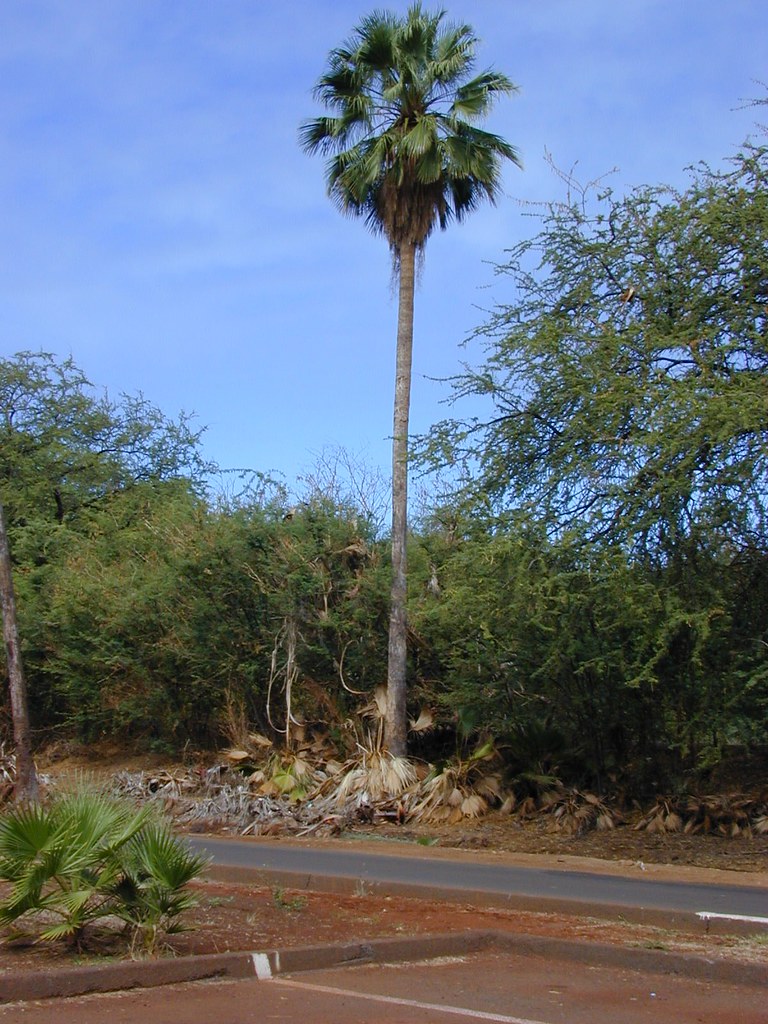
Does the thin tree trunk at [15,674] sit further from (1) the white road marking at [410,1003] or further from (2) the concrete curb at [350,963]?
(1) the white road marking at [410,1003]

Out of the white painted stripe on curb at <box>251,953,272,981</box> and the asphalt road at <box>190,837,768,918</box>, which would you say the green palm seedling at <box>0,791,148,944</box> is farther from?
the asphalt road at <box>190,837,768,918</box>

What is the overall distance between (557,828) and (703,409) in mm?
7519

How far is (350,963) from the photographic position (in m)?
8.02

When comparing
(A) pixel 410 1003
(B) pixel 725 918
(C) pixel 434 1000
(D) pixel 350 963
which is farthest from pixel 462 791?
(A) pixel 410 1003

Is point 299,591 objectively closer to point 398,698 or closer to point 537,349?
point 398,698

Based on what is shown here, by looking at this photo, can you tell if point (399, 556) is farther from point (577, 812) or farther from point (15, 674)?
point (15, 674)

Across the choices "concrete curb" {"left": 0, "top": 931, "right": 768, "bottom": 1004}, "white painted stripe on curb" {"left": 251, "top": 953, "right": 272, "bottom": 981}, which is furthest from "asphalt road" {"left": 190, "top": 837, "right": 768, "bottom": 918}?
"white painted stripe on curb" {"left": 251, "top": 953, "right": 272, "bottom": 981}

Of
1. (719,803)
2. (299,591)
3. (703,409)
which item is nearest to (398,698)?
(299,591)

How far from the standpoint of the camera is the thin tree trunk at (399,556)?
68.8ft

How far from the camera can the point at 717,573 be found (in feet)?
52.5

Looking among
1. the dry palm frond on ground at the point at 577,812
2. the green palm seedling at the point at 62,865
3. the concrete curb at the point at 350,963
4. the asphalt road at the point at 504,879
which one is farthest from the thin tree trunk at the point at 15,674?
the concrete curb at the point at 350,963

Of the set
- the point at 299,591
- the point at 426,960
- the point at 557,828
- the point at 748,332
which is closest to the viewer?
the point at 426,960

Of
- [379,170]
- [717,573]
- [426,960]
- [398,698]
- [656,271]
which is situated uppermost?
[379,170]

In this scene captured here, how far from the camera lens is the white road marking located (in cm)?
662
